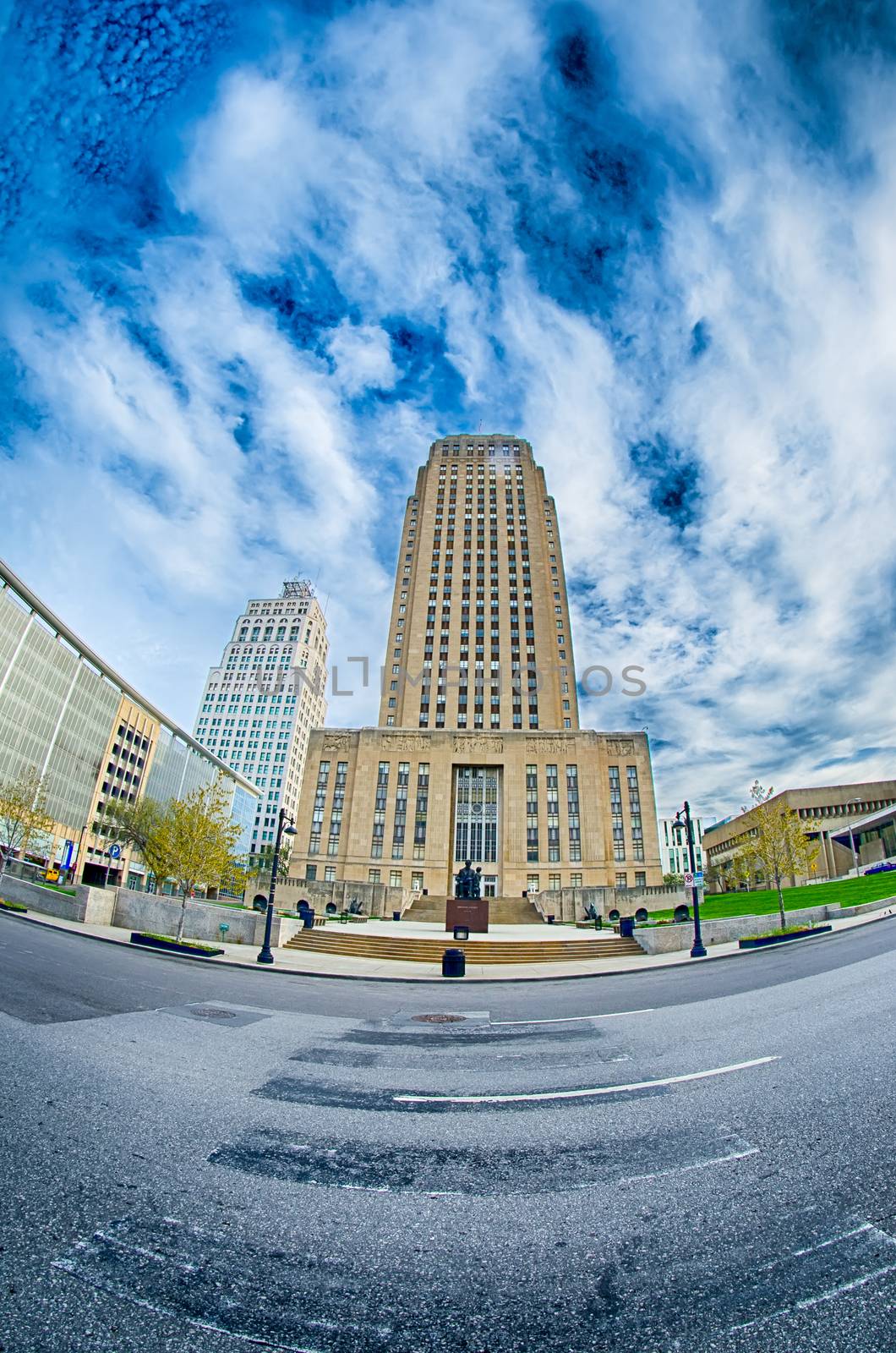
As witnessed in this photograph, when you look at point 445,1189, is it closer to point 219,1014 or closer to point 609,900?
point 219,1014

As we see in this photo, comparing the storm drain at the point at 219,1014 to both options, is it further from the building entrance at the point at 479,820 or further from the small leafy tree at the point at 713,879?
the small leafy tree at the point at 713,879

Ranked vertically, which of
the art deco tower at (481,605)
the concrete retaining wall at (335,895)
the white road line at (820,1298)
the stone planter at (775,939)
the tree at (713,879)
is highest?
the art deco tower at (481,605)

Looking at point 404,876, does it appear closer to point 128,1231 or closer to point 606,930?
point 606,930

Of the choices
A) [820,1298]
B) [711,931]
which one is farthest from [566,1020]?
[711,931]

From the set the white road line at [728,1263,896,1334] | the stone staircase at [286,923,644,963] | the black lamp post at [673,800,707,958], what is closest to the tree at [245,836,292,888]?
the stone staircase at [286,923,644,963]

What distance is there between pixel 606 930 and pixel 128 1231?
37.1 metres

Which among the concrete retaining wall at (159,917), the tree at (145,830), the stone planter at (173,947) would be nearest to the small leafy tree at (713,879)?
the tree at (145,830)

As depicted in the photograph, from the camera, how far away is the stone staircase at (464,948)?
2622 cm

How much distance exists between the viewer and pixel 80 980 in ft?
39.8

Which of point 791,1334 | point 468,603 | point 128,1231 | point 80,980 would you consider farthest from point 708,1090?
point 468,603

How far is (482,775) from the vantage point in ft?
233

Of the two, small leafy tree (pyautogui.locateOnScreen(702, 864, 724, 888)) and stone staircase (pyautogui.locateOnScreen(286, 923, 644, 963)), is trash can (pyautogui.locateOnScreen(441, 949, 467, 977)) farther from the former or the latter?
small leafy tree (pyautogui.locateOnScreen(702, 864, 724, 888))

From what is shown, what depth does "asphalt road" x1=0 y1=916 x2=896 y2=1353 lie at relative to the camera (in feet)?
8.79

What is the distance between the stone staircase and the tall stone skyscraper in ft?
96.3
